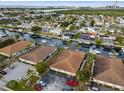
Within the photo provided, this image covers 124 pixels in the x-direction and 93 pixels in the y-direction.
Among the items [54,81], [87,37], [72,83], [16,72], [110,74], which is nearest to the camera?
[72,83]

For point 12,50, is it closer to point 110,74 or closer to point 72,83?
point 72,83

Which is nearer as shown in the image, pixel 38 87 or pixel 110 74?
pixel 38 87

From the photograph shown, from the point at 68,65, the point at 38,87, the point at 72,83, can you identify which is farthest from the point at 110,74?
the point at 38,87

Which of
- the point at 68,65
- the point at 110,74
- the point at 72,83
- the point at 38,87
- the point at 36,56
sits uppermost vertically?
the point at 36,56

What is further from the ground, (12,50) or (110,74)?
(12,50)

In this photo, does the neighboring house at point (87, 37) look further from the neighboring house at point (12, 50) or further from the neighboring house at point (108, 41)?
the neighboring house at point (12, 50)

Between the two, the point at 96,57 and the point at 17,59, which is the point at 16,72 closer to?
the point at 17,59

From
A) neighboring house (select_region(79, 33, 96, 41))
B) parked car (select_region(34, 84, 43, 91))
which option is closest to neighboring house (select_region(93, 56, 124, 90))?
parked car (select_region(34, 84, 43, 91))

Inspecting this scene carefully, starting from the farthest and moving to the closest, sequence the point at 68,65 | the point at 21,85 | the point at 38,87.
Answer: the point at 68,65 < the point at 21,85 < the point at 38,87
